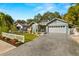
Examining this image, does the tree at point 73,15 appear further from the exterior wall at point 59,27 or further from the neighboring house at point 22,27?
the neighboring house at point 22,27

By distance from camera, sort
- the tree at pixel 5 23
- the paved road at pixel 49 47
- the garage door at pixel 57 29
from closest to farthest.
Answer: the paved road at pixel 49 47, the tree at pixel 5 23, the garage door at pixel 57 29

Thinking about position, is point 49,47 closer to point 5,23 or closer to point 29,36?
point 29,36

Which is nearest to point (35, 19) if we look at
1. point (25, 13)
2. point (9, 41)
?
point (25, 13)

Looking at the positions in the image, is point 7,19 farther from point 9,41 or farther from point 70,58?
point 70,58

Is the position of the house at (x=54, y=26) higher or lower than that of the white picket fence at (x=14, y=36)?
higher

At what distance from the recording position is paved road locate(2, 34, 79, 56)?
754cm

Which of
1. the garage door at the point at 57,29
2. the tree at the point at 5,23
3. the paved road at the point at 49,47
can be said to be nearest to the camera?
the paved road at the point at 49,47

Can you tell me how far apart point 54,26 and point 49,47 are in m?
0.49

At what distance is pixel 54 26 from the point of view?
7816 millimetres

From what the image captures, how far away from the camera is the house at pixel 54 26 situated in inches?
304

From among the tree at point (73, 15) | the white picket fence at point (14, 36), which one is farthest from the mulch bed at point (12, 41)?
the tree at point (73, 15)

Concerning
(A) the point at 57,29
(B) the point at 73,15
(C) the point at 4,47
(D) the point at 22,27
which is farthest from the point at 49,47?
(C) the point at 4,47

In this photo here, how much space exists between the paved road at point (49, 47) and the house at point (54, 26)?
0.14 meters

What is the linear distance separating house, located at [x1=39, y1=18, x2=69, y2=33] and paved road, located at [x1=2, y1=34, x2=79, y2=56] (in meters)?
0.14
